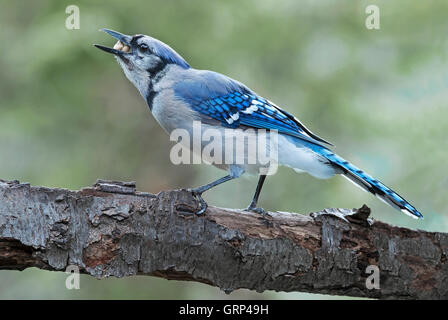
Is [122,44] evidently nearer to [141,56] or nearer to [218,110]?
[141,56]

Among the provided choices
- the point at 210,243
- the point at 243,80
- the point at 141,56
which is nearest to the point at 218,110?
the point at 141,56

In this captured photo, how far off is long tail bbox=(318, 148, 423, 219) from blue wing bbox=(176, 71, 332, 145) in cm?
15

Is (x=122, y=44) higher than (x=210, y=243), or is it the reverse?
(x=122, y=44)

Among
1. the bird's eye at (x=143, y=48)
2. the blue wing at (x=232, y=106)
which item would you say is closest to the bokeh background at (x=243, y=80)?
the bird's eye at (x=143, y=48)

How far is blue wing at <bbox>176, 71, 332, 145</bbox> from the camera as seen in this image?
3578mm

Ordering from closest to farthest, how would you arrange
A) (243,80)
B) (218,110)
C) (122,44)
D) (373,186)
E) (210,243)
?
(210,243) < (373,186) < (218,110) < (122,44) < (243,80)

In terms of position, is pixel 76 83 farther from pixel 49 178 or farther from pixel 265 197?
pixel 265 197

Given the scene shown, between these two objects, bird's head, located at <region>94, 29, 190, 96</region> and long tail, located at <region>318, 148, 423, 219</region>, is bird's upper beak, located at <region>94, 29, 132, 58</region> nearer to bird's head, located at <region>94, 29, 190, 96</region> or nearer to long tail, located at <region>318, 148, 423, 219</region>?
bird's head, located at <region>94, 29, 190, 96</region>

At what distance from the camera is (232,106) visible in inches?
143

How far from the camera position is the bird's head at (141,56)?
12.0ft

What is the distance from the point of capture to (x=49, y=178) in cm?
530

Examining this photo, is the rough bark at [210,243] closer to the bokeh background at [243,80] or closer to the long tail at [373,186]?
the long tail at [373,186]

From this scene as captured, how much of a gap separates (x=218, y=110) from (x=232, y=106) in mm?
97

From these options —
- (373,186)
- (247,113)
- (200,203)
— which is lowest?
(200,203)
